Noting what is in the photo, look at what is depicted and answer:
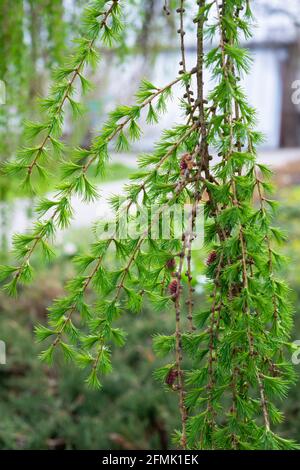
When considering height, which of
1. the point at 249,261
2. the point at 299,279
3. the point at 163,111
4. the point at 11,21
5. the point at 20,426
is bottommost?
the point at 20,426

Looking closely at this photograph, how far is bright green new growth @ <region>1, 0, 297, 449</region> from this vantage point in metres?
0.67

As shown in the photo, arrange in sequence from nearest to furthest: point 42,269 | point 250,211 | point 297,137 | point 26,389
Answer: point 250,211, point 26,389, point 42,269, point 297,137

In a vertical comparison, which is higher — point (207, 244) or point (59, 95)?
point (59, 95)

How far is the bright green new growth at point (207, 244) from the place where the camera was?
2.20ft

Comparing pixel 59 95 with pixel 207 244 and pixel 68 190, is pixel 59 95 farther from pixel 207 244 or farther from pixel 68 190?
pixel 207 244

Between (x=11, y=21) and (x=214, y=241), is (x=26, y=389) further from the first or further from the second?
(x=214, y=241)

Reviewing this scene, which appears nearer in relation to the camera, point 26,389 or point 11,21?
point 11,21

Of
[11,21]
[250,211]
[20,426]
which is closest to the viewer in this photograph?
[250,211]

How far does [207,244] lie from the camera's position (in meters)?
0.73

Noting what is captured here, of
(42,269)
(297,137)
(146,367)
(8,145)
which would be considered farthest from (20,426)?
(297,137)

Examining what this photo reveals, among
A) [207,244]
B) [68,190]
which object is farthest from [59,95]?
[207,244]

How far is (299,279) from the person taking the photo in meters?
2.79

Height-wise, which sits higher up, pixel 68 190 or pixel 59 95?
pixel 59 95

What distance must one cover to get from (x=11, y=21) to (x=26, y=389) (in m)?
1.35
